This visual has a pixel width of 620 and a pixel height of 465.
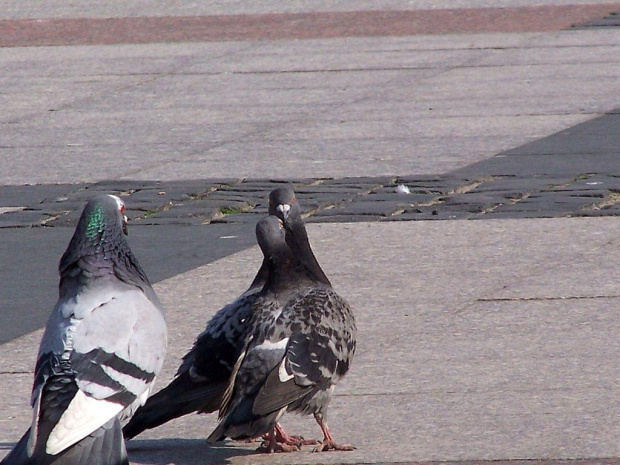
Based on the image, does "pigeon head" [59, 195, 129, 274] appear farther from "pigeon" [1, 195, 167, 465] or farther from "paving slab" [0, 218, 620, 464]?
"paving slab" [0, 218, 620, 464]

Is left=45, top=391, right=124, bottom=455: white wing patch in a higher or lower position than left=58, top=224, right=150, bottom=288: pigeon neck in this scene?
lower

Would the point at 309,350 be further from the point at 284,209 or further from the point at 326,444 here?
the point at 284,209

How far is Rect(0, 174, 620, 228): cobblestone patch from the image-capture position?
9.34 m

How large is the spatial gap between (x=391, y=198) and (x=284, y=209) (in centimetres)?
426

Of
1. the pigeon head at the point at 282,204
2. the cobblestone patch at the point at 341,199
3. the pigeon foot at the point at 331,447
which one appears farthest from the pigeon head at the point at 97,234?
the cobblestone patch at the point at 341,199

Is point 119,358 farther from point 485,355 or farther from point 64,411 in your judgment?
point 485,355

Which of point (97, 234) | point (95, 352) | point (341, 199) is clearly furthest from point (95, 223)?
point (341, 199)

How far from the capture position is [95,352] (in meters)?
4.57

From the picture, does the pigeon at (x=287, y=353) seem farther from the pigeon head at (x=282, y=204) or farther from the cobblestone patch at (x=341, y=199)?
the cobblestone patch at (x=341, y=199)

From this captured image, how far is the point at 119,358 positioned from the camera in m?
4.63

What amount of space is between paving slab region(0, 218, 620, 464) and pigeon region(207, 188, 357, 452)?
0.27 metres

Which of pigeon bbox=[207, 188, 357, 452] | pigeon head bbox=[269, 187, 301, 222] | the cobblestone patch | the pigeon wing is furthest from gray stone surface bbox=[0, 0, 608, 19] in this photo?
the pigeon wing

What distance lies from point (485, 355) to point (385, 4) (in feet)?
56.8

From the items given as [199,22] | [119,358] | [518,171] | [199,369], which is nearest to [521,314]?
[199,369]
